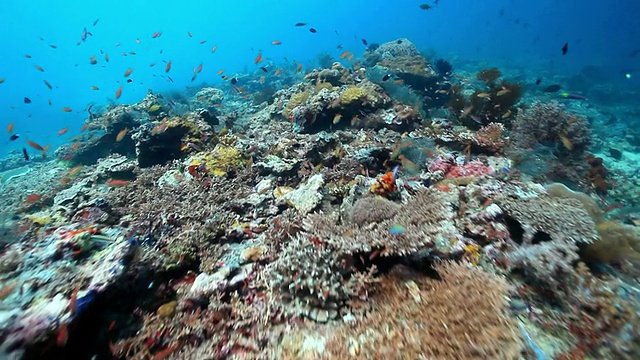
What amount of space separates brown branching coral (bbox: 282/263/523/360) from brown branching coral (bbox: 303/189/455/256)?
0.46 m

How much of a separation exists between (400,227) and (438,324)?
1317mm

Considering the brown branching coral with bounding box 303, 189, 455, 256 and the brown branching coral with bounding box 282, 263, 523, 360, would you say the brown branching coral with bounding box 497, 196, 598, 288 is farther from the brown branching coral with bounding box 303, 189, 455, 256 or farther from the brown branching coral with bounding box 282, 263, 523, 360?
the brown branching coral with bounding box 303, 189, 455, 256

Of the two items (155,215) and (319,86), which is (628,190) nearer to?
(319,86)

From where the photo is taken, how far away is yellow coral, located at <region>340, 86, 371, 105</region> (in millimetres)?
9577

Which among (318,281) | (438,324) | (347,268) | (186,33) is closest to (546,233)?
(438,324)

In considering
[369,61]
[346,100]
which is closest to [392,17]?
[369,61]

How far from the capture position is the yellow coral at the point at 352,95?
958 centimetres

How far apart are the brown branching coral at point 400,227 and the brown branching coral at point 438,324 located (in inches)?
18.0

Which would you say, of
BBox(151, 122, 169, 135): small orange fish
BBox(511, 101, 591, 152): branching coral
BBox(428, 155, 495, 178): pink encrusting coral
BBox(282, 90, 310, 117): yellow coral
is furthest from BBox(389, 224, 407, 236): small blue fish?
BBox(282, 90, 310, 117): yellow coral

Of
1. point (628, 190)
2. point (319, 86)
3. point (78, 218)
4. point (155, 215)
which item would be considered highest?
point (319, 86)

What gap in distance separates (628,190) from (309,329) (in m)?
11.6

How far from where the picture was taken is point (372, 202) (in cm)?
468

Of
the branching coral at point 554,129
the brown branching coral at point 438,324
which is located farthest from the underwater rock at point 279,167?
the branching coral at point 554,129

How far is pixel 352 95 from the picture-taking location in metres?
9.62
